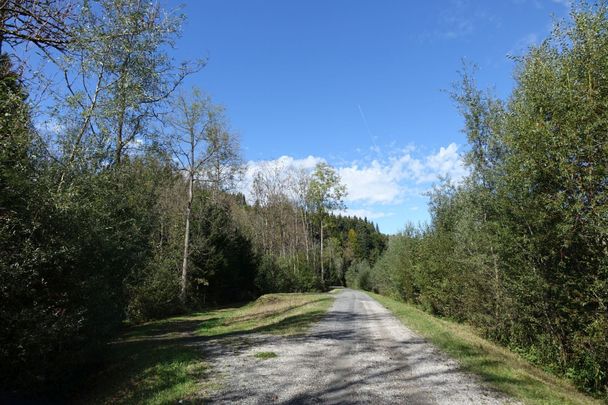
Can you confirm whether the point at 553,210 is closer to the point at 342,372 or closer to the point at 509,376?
the point at 509,376

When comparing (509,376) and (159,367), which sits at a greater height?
(159,367)

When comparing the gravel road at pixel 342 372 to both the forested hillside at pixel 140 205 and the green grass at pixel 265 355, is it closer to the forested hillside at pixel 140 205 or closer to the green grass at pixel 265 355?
the green grass at pixel 265 355

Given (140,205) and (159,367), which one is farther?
(140,205)

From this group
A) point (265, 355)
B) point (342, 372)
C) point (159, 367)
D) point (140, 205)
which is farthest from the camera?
point (140, 205)

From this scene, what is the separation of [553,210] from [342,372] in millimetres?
7647

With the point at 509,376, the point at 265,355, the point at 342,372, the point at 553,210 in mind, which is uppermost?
the point at 553,210

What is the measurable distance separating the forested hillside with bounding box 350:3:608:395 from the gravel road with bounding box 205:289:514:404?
398 centimetres

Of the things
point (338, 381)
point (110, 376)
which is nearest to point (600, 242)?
point (338, 381)

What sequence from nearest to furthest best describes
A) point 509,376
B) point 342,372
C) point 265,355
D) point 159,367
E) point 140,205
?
point 509,376, point 342,372, point 159,367, point 265,355, point 140,205

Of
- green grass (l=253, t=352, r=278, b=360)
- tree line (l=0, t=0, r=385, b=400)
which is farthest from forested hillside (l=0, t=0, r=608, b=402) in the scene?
green grass (l=253, t=352, r=278, b=360)

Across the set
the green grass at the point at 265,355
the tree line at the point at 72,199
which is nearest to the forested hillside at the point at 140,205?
the tree line at the point at 72,199

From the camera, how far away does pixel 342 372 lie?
29.3 feet

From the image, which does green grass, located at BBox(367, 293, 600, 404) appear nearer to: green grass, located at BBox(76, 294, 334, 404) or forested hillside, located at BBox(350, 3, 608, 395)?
forested hillside, located at BBox(350, 3, 608, 395)

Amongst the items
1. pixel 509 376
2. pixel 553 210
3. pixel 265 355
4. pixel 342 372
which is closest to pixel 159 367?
pixel 265 355
